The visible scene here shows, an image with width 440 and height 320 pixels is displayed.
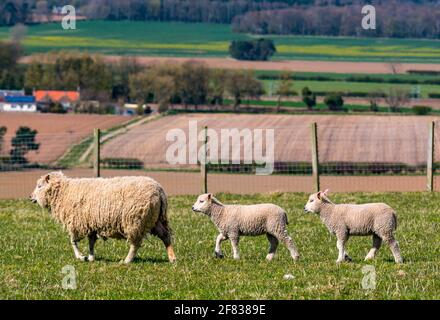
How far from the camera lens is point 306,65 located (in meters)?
127

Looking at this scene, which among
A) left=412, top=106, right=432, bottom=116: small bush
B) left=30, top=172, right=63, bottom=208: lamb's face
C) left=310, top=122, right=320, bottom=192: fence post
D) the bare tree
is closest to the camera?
left=30, top=172, right=63, bottom=208: lamb's face

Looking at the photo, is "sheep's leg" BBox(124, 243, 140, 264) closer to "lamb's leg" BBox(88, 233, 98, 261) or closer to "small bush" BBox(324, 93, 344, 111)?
"lamb's leg" BBox(88, 233, 98, 261)

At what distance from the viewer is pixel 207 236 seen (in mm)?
18438

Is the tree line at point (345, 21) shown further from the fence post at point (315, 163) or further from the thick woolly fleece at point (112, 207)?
the thick woolly fleece at point (112, 207)

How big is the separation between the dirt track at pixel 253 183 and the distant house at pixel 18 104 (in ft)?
175

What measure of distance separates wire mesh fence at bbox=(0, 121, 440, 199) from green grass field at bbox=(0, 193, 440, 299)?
8378 millimetres

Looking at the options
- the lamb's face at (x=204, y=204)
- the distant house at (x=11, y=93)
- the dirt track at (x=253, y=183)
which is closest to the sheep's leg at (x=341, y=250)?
the lamb's face at (x=204, y=204)

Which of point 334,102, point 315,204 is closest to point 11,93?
point 334,102

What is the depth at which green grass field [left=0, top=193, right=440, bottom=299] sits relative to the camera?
39.7ft

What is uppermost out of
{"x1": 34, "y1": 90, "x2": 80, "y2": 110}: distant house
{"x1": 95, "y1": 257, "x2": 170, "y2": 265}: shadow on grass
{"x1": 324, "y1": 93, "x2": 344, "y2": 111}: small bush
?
{"x1": 95, "y1": 257, "x2": 170, "y2": 265}: shadow on grass

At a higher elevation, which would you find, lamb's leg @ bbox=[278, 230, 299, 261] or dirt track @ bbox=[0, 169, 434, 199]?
lamb's leg @ bbox=[278, 230, 299, 261]

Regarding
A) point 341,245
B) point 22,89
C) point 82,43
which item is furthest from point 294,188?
point 82,43

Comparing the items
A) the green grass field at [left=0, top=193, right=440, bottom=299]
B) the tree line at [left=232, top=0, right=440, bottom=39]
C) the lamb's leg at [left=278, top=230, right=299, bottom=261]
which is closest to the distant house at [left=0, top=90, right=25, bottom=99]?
the tree line at [left=232, top=0, right=440, bottom=39]
